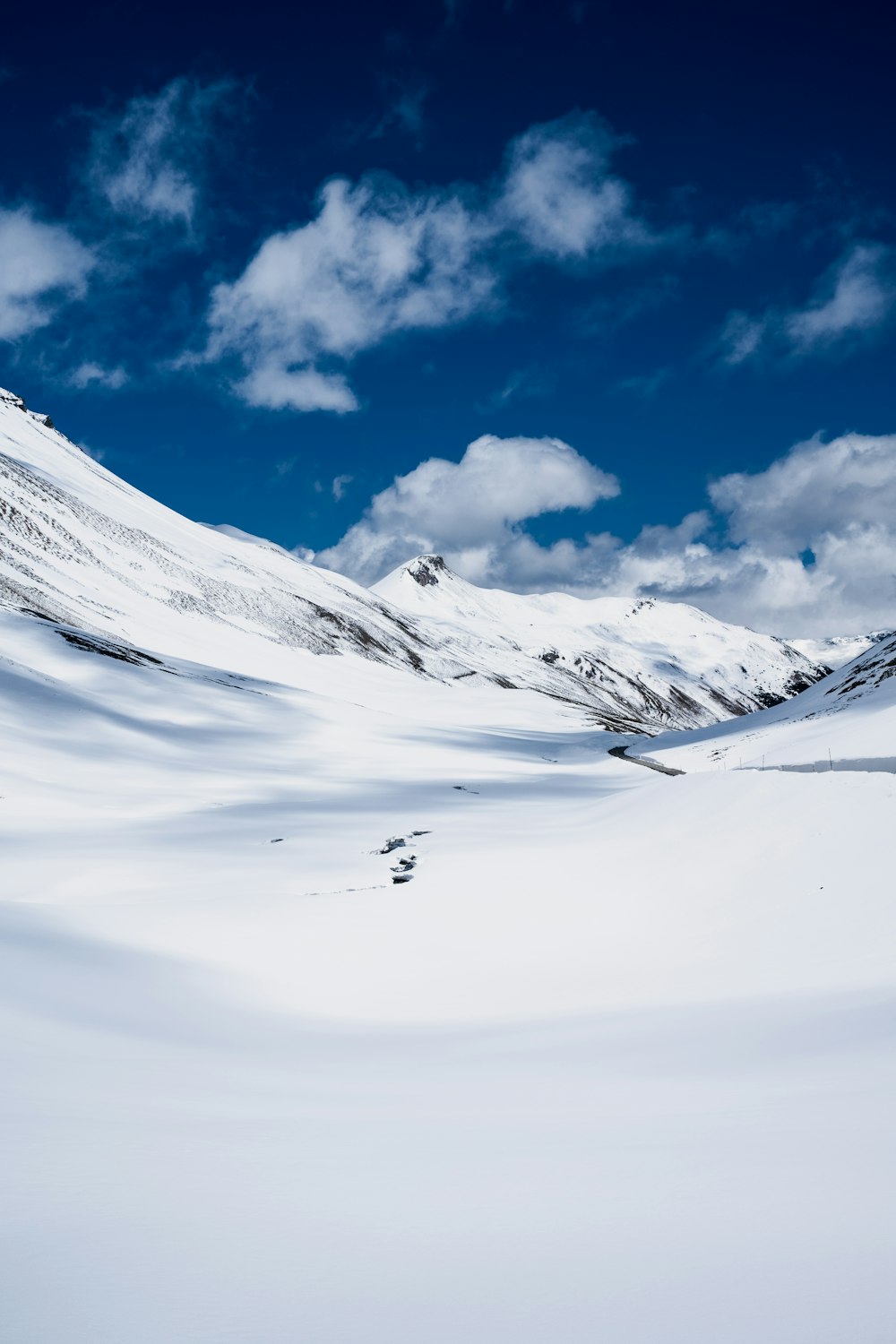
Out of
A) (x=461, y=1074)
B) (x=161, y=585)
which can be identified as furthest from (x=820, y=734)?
(x=161, y=585)

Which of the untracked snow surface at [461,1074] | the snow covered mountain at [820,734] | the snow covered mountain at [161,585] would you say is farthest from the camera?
the snow covered mountain at [161,585]

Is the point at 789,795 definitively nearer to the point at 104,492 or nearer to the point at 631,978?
the point at 631,978

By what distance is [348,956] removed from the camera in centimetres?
1191

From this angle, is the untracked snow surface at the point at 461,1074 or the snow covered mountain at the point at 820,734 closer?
the untracked snow surface at the point at 461,1074

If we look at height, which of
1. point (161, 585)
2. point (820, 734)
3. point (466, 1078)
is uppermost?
point (161, 585)

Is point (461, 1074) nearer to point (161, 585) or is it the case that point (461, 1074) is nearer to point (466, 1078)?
point (466, 1078)

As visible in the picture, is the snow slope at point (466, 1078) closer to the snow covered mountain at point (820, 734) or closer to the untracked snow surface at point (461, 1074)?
the untracked snow surface at point (461, 1074)

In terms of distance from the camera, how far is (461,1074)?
23.1 feet

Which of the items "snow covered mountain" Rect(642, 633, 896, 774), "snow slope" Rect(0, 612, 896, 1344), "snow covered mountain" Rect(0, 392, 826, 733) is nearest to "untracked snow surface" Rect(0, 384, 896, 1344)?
"snow slope" Rect(0, 612, 896, 1344)

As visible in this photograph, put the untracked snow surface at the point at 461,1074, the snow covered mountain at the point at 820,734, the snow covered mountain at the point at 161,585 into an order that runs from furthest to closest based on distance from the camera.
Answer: the snow covered mountain at the point at 161,585 < the snow covered mountain at the point at 820,734 < the untracked snow surface at the point at 461,1074

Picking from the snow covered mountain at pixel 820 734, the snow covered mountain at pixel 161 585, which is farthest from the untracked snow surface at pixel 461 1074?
the snow covered mountain at pixel 161 585

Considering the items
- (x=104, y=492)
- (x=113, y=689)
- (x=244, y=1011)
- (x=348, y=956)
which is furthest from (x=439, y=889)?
(x=104, y=492)

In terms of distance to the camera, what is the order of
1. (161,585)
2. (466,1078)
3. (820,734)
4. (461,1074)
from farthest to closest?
1. (161,585)
2. (820,734)
3. (461,1074)
4. (466,1078)

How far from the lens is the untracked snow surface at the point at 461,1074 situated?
334 centimetres
